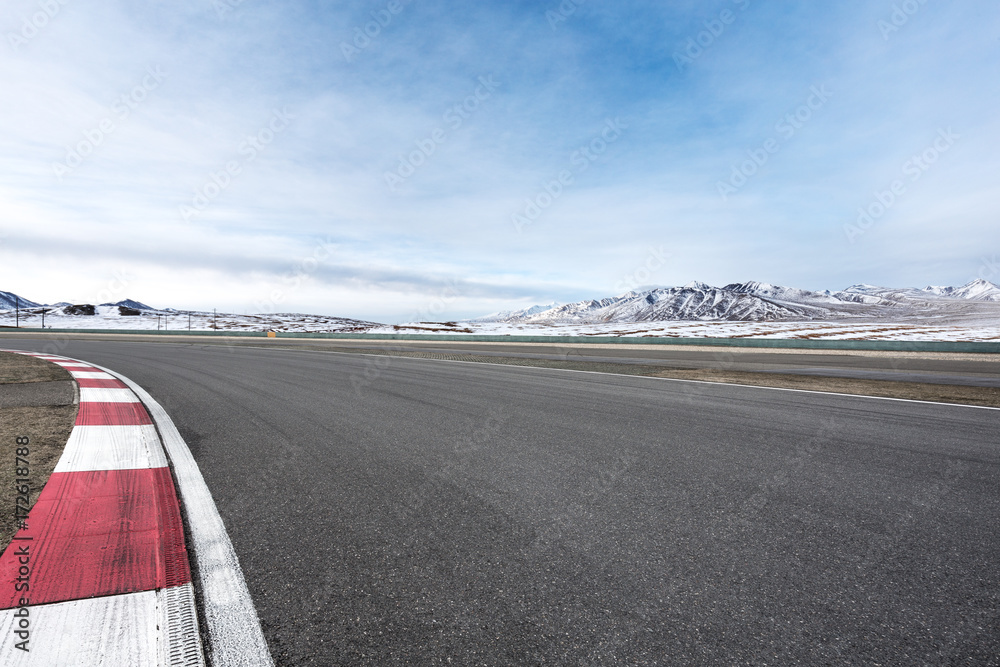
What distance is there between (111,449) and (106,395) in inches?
158

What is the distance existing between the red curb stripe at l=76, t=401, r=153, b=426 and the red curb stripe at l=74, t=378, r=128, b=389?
2130mm

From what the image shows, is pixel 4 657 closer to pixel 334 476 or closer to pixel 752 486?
pixel 334 476

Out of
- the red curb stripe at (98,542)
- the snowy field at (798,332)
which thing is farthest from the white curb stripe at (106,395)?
the snowy field at (798,332)

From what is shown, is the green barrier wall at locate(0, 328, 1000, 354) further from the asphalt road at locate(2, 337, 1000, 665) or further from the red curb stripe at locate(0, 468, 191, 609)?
the red curb stripe at locate(0, 468, 191, 609)

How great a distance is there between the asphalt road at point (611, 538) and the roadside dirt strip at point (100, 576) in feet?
0.91

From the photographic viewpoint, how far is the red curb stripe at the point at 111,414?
511 centimetres

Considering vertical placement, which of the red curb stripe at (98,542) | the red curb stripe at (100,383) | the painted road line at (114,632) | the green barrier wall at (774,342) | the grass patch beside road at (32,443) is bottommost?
the red curb stripe at (100,383)

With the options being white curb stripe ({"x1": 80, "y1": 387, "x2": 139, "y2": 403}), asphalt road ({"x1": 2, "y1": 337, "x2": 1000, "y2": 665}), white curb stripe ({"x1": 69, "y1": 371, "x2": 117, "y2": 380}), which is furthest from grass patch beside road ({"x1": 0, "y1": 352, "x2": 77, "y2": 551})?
white curb stripe ({"x1": 69, "y1": 371, "x2": 117, "y2": 380})

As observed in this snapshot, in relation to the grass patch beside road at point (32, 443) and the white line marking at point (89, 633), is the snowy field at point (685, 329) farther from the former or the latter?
the white line marking at point (89, 633)

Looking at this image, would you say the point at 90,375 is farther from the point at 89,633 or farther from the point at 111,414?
the point at 89,633

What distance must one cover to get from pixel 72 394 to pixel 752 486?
28.6 feet

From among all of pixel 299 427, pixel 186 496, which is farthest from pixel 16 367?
pixel 186 496

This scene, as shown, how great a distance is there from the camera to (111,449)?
13.2 feet

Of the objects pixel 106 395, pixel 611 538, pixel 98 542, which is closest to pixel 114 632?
pixel 98 542
